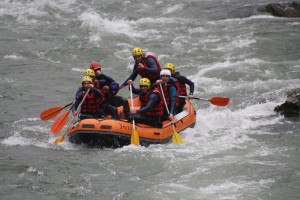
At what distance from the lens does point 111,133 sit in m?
Answer: 11.6

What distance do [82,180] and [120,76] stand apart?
25.2ft

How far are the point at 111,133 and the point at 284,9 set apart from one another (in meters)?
13.4

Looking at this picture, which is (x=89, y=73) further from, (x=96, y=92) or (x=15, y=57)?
(x=15, y=57)

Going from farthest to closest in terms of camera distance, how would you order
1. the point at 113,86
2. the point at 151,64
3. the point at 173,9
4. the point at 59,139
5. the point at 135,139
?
1. the point at 173,9
2. the point at 151,64
3. the point at 113,86
4. the point at 59,139
5. the point at 135,139

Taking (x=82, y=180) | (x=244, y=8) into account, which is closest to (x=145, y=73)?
(x=82, y=180)

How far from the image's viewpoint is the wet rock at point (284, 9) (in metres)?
A: 23.0

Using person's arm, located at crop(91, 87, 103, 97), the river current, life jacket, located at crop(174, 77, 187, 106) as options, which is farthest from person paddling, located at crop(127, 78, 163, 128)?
life jacket, located at crop(174, 77, 187, 106)

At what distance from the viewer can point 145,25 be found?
2280cm

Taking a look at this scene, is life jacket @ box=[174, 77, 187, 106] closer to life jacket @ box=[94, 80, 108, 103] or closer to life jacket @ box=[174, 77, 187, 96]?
life jacket @ box=[174, 77, 187, 96]

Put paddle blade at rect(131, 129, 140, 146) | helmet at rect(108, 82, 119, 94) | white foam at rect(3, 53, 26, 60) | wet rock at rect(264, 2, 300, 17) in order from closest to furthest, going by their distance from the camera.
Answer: paddle blade at rect(131, 129, 140, 146) < helmet at rect(108, 82, 119, 94) < white foam at rect(3, 53, 26, 60) < wet rock at rect(264, 2, 300, 17)

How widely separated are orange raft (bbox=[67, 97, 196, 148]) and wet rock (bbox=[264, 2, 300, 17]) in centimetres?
1214

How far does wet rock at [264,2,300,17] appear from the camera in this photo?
2300 cm

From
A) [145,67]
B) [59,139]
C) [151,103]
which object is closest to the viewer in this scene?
[151,103]

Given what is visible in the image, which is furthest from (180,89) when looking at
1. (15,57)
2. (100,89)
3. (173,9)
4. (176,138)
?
(173,9)
